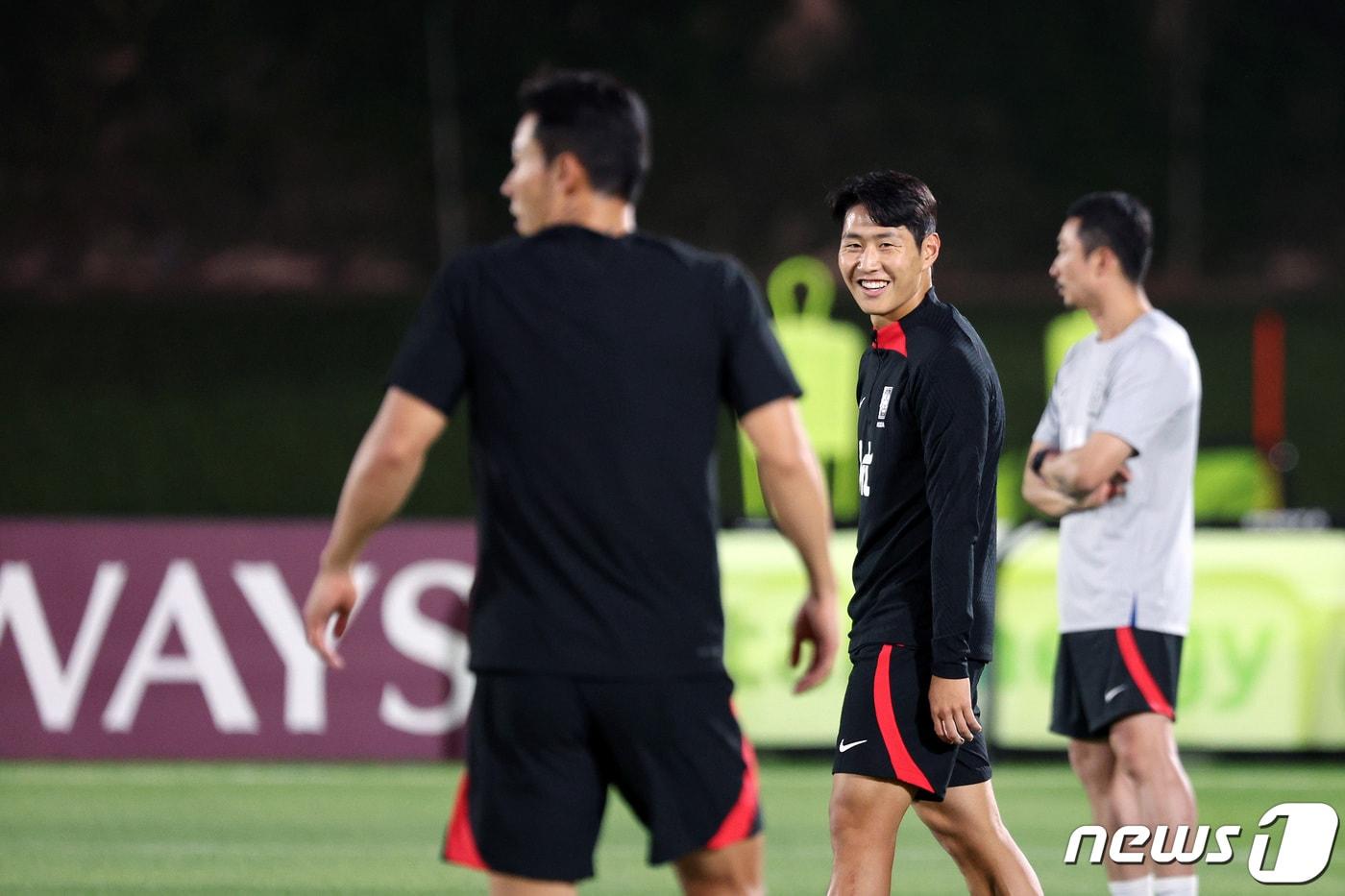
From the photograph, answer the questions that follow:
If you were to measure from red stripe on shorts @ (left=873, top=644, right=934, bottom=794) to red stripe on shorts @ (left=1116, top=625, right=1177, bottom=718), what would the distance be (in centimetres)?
129

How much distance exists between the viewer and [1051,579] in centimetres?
977

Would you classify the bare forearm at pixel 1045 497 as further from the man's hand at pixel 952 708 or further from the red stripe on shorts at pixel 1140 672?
the man's hand at pixel 952 708

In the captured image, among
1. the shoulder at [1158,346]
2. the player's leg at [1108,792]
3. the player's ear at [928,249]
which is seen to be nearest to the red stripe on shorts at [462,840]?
the player's ear at [928,249]

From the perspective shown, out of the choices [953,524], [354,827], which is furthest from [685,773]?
[354,827]

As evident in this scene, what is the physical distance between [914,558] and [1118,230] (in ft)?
5.54

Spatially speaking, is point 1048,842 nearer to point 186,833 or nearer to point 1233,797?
point 1233,797

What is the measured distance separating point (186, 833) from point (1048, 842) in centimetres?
349

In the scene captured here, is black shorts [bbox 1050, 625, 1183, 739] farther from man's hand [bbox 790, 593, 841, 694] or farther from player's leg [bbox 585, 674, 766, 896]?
player's leg [bbox 585, 674, 766, 896]

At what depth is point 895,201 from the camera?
421cm

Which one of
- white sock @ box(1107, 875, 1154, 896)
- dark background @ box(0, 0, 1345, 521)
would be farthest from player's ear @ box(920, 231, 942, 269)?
dark background @ box(0, 0, 1345, 521)

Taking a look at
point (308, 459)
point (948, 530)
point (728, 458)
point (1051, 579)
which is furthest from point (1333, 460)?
point (948, 530)

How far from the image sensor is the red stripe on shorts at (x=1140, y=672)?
524 cm

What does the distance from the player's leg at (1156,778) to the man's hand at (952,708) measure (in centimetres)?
131

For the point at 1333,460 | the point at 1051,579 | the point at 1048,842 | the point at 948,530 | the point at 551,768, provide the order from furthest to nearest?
the point at 1333,460, the point at 1051,579, the point at 1048,842, the point at 948,530, the point at 551,768
